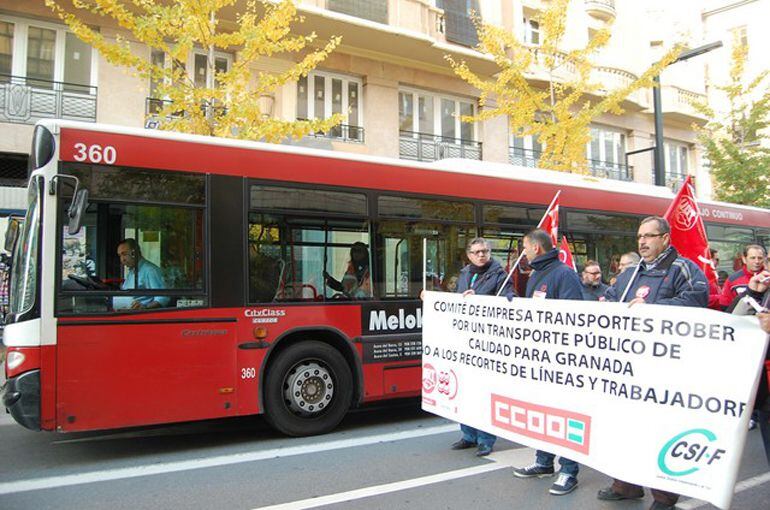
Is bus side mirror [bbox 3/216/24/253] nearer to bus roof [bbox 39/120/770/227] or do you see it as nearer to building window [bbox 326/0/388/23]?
bus roof [bbox 39/120/770/227]

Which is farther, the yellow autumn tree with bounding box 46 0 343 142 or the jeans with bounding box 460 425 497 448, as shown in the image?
the yellow autumn tree with bounding box 46 0 343 142

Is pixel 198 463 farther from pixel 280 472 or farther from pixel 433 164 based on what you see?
pixel 433 164

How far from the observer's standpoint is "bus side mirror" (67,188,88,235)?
16.9ft

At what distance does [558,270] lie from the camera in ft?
15.4

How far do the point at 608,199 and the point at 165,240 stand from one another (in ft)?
21.1

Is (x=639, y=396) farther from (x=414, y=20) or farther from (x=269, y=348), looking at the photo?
(x=414, y=20)

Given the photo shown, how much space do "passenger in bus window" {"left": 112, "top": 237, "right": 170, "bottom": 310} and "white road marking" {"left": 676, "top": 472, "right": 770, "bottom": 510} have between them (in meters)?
4.63

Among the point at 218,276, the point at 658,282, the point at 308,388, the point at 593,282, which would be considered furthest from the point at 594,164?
the point at 658,282

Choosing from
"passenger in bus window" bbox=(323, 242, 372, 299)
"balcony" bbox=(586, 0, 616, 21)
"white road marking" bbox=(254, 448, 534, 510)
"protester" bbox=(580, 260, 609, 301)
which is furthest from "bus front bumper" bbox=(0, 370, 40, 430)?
"balcony" bbox=(586, 0, 616, 21)

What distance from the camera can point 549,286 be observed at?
467 cm

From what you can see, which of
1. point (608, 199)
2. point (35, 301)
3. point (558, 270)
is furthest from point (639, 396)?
point (608, 199)

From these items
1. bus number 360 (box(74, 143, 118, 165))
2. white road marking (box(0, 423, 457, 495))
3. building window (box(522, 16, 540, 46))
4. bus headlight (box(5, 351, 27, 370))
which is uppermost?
building window (box(522, 16, 540, 46))

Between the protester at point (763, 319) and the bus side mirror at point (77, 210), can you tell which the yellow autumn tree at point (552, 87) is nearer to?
the protester at point (763, 319)

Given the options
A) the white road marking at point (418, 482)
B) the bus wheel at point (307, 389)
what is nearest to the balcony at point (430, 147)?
the bus wheel at point (307, 389)
